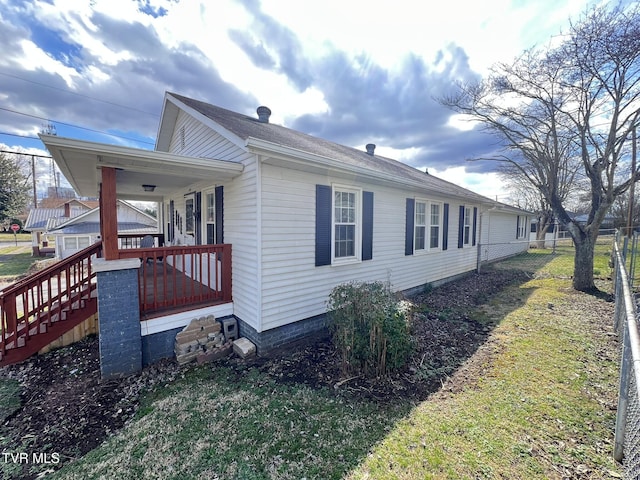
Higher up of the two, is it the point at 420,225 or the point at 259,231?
the point at 420,225

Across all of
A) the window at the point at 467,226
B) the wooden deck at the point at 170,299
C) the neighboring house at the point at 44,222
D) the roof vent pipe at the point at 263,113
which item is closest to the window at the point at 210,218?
the wooden deck at the point at 170,299

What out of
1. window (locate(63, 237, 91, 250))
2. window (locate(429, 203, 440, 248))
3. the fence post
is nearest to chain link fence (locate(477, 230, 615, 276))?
window (locate(429, 203, 440, 248))

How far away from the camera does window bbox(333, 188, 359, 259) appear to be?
17.4ft

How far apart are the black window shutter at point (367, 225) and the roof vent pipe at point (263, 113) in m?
4.02

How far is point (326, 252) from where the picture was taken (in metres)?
5.04

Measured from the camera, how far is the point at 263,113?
7.50 meters

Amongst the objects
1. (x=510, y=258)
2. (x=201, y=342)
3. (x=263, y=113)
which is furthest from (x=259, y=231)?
(x=510, y=258)

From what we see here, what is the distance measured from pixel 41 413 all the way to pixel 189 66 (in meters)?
10.9

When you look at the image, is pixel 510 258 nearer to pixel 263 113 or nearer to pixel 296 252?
pixel 263 113

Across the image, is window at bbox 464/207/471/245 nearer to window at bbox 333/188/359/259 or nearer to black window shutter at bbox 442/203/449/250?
black window shutter at bbox 442/203/449/250

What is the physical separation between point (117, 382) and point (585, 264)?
11.4m

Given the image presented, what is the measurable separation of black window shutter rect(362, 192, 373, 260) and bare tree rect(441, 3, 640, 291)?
188 inches

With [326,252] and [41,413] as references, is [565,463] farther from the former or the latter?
[41,413]

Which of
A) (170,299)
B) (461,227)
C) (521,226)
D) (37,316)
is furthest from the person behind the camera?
(521,226)
